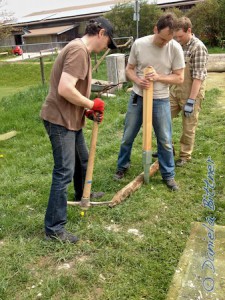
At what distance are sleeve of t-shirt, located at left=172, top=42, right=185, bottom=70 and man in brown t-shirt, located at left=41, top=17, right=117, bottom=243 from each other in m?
1.02

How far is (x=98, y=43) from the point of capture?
9.77 ft

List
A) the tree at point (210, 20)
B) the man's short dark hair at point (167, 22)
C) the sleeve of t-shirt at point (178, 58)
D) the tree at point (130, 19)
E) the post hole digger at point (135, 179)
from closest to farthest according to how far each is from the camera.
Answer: the man's short dark hair at point (167, 22) → the post hole digger at point (135, 179) → the sleeve of t-shirt at point (178, 58) → the tree at point (210, 20) → the tree at point (130, 19)

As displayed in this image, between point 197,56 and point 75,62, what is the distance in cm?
226

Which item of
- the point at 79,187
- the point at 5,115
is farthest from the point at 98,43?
the point at 5,115

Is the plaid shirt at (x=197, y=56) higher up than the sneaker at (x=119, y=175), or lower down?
higher up

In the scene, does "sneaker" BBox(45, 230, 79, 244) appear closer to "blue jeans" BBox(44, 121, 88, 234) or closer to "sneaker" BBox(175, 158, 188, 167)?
"blue jeans" BBox(44, 121, 88, 234)

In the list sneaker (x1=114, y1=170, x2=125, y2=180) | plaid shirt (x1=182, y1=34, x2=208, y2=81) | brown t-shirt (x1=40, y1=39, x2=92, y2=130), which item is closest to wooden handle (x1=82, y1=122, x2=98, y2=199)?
brown t-shirt (x1=40, y1=39, x2=92, y2=130)

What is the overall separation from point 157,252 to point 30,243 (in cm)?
121

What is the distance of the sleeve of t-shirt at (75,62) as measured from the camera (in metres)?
2.78

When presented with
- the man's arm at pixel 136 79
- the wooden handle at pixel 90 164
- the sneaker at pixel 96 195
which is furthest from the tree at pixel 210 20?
the wooden handle at pixel 90 164

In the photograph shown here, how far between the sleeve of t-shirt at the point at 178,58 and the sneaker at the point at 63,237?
7.27 feet

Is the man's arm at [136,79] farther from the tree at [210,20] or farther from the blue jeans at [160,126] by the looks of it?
the tree at [210,20]

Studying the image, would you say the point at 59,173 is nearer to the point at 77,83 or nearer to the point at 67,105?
the point at 67,105

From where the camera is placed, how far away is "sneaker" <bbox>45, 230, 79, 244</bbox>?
3.21 meters
